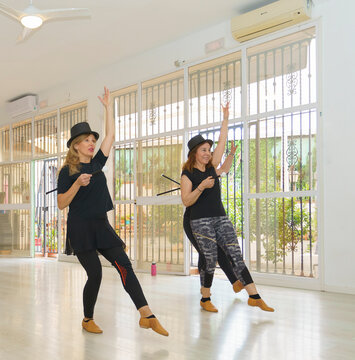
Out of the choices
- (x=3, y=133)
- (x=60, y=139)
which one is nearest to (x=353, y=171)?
(x=60, y=139)

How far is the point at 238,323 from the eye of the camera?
10.8ft

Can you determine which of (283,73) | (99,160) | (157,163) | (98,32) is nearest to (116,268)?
(99,160)

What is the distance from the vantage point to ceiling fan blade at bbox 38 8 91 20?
426cm

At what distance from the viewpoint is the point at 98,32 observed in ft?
20.5

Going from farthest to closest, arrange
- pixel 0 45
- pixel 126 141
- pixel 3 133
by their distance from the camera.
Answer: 1. pixel 3 133
2. pixel 126 141
3. pixel 0 45

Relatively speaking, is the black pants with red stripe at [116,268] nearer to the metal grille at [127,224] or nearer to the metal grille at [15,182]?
the metal grille at [127,224]

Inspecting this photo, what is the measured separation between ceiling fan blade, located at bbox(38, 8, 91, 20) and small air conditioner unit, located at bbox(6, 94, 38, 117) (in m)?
5.13

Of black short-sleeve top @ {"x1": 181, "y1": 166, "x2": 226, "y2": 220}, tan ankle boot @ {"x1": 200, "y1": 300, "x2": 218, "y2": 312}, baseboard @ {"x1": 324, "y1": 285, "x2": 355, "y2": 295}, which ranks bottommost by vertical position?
baseboard @ {"x1": 324, "y1": 285, "x2": 355, "y2": 295}

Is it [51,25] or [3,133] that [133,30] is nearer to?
[51,25]

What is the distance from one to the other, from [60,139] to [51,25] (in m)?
3.07

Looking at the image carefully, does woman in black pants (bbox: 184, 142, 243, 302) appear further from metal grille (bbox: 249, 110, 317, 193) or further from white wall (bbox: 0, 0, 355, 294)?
metal grille (bbox: 249, 110, 317, 193)

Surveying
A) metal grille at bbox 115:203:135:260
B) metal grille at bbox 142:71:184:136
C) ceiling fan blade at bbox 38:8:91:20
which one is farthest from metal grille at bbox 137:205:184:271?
ceiling fan blade at bbox 38:8:91:20

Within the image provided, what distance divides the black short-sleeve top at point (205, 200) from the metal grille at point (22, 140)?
6.59 m

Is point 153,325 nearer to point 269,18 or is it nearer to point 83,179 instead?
point 83,179
